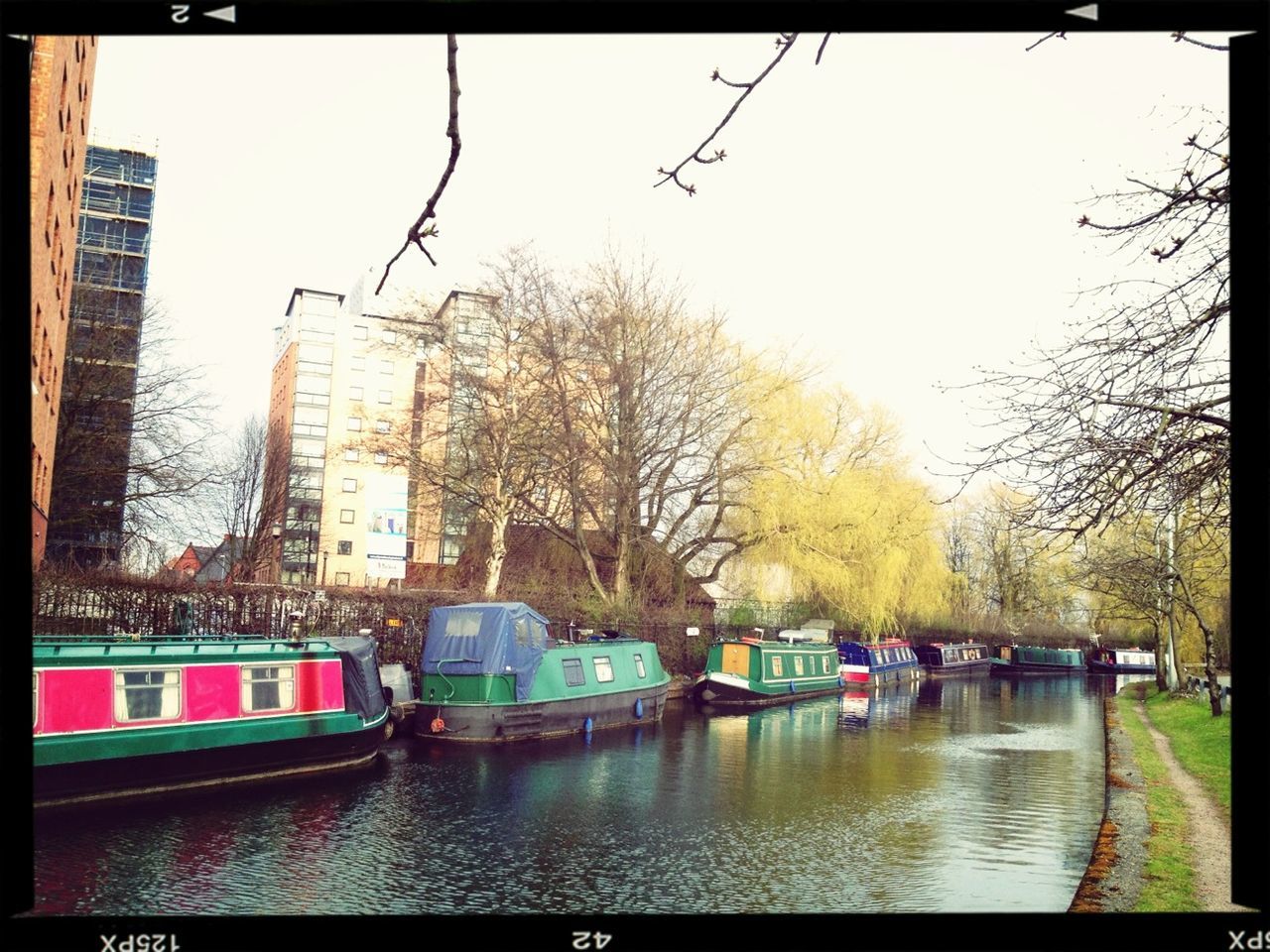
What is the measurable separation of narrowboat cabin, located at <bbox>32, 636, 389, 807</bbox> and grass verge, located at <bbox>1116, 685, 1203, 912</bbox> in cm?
732

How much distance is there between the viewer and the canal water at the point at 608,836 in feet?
22.9

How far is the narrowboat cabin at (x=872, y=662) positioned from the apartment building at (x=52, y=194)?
2206 centimetres

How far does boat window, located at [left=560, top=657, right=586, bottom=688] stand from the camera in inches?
668

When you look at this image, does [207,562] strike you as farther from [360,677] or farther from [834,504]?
[834,504]

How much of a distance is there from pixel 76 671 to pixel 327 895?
379cm

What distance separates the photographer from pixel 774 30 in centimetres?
229

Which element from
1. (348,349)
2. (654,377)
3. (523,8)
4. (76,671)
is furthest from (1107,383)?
(654,377)

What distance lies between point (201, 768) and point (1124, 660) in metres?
39.0

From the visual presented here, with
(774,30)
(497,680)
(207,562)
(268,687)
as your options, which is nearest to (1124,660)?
(497,680)

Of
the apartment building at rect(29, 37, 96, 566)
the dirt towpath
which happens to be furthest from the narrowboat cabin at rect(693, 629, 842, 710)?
the apartment building at rect(29, 37, 96, 566)

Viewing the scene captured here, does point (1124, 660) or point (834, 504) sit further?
point (1124, 660)

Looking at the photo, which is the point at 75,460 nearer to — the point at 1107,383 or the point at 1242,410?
the point at 1107,383

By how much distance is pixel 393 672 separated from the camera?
53.6 ft

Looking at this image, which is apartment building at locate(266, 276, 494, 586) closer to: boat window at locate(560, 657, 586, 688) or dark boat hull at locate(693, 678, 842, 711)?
boat window at locate(560, 657, 586, 688)
